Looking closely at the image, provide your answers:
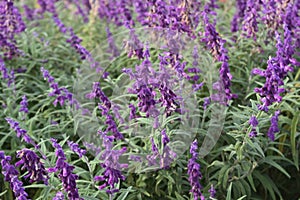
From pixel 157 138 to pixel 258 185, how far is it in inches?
52.9

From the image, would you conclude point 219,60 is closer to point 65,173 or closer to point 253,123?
point 253,123

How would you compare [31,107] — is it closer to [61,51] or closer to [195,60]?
[61,51]

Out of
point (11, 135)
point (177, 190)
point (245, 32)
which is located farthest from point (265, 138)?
point (11, 135)

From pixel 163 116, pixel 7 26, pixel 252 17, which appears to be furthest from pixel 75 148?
pixel 7 26

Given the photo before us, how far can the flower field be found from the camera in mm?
3811

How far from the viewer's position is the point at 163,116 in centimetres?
405

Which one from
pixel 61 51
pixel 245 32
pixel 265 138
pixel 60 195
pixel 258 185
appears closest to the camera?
pixel 60 195

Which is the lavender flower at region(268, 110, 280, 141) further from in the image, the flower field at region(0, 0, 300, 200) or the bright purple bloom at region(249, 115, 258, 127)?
the bright purple bloom at region(249, 115, 258, 127)

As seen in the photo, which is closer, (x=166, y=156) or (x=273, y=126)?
(x=166, y=156)

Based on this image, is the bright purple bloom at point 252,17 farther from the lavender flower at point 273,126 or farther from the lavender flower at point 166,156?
the lavender flower at point 166,156

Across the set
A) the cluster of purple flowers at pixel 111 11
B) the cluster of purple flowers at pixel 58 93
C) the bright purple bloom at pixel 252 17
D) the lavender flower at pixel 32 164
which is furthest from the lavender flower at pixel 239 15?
the lavender flower at pixel 32 164

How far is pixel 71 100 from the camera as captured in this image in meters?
4.75

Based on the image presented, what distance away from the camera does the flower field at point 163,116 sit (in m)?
3.81

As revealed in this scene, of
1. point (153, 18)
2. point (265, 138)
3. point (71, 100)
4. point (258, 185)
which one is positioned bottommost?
point (258, 185)
